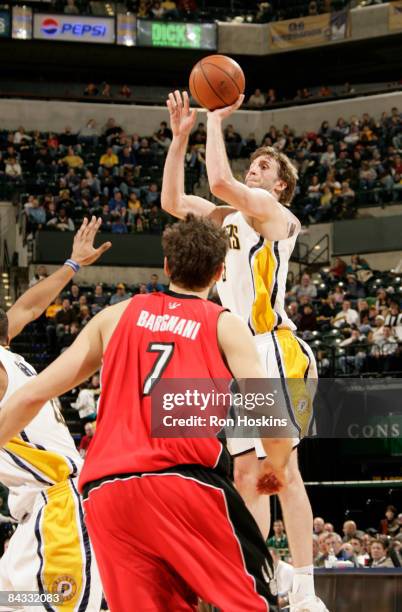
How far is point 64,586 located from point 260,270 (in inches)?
87.6

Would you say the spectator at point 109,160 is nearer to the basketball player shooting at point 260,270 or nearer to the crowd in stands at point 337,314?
the crowd in stands at point 337,314

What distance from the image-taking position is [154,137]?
30.6 m

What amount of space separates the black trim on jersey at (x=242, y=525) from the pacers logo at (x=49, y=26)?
1135 inches

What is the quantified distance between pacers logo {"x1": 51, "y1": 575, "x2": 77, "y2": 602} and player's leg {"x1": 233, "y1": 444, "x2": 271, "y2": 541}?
1.14m

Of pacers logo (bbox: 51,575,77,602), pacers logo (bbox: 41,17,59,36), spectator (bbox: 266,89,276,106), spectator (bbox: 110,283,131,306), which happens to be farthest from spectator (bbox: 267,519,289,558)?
pacers logo (bbox: 41,17,59,36)

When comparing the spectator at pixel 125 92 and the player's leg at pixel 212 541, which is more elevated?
the spectator at pixel 125 92

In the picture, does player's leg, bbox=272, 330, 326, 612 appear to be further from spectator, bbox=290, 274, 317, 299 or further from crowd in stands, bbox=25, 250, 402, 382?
spectator, bbox=290, 274, 317, 299

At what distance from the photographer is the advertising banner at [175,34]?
32062 mm

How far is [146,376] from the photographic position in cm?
405

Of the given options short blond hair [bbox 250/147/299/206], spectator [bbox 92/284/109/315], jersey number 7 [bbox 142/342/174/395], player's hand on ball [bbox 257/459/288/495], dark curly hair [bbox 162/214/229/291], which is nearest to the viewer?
jersey number 7 [bbox 142/342/174/395]

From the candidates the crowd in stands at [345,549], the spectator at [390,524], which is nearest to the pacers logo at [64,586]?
the crowd in stands at [345,549]

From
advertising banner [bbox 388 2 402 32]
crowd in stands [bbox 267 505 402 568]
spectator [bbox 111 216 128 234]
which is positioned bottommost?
crowd in stands [bbox 267 505 402 568]

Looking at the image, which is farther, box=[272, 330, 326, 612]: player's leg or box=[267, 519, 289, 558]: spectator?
box=[267, 519, 289, 558]: spectator

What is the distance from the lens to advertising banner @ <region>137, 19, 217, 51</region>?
32062mm
